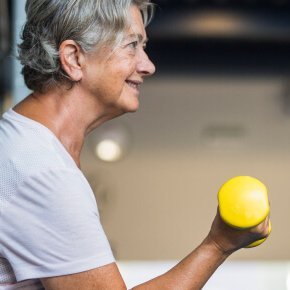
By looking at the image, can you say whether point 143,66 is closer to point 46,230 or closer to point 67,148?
point 67,148

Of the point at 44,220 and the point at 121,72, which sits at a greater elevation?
the point at 121,72

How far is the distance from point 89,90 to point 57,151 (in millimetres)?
173

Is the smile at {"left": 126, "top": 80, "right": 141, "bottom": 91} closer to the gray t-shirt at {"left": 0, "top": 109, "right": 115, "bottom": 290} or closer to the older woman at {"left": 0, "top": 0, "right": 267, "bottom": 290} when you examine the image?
the older woman at {"left": 0, "top": 0, "right": 267, "bottom": 290}

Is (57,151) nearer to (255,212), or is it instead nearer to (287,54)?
(255,212)

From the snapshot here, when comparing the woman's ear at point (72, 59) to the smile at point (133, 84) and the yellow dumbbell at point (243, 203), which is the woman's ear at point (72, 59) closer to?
the smile at point (133, 84)

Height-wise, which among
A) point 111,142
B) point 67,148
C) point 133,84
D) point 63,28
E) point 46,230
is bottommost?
point 111,142

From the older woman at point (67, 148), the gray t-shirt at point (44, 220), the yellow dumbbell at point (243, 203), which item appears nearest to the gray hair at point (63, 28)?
the older woman at point (67, 148)

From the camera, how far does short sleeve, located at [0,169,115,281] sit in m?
1.22

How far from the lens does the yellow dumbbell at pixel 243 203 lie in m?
1.33

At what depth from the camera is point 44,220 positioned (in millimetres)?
1218

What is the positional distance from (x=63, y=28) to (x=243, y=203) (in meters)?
0.48

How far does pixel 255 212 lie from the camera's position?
4.44 ft

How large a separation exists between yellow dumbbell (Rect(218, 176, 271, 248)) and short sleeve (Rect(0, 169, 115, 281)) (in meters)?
0.26

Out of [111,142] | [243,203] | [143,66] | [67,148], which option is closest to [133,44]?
[143,66]
